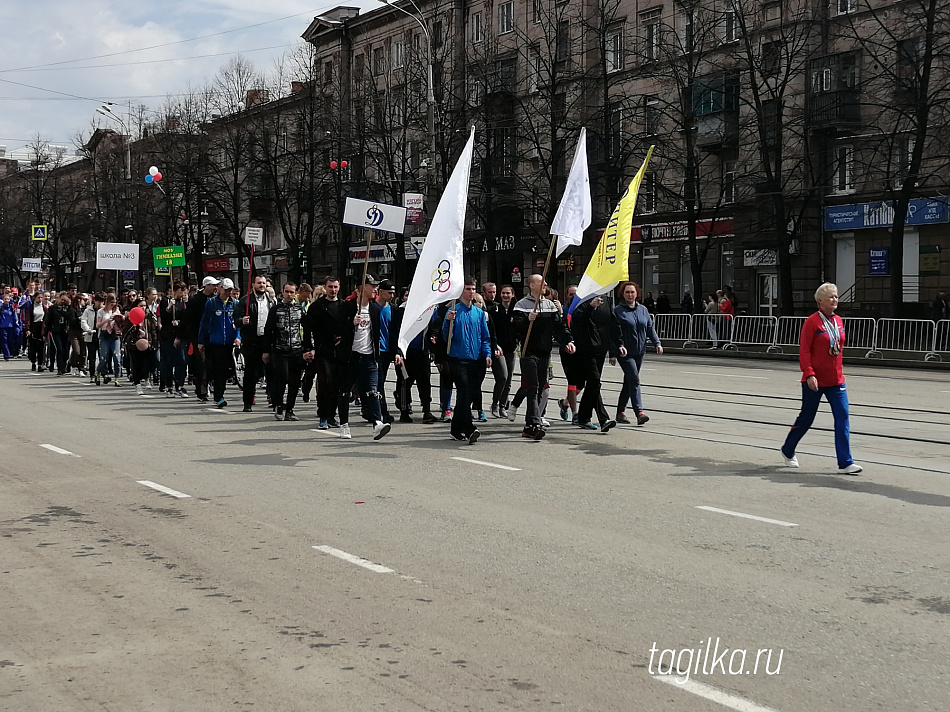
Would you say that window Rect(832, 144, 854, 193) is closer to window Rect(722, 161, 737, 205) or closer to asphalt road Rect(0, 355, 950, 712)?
window Rect(722, 161, 737, 205)

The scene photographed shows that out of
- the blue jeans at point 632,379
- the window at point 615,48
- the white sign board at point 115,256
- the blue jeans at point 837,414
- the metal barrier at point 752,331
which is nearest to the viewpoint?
the blue jeans at point 837,414

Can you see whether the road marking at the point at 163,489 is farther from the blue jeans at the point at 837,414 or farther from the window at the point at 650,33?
the window at the point at 650,33

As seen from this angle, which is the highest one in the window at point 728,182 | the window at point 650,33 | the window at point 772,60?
the window at point 650,33

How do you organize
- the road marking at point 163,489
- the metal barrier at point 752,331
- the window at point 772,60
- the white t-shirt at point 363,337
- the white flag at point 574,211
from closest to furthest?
the road marking at point 163,489 → the white t-shirt at point 363,337 → the white flag at point 574,211 → the metal barrier at point 752,331 → the window at point 772,60

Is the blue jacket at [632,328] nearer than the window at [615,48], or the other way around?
the blue jacket at [632,328]

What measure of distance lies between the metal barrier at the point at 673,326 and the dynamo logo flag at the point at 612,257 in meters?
21.5

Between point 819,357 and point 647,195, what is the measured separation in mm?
34895

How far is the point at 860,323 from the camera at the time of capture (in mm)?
28359

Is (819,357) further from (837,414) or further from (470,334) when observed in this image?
(470,334)

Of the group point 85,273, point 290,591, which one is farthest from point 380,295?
point 85,273

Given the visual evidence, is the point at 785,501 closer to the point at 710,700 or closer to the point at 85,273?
the point at 710,700

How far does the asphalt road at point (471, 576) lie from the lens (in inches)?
181

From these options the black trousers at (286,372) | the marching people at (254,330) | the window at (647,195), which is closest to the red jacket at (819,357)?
the black trousers at (286,372)

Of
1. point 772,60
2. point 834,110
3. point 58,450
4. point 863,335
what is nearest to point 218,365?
point 58,450
